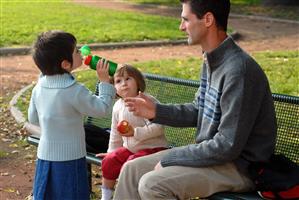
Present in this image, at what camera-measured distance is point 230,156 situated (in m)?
3.48

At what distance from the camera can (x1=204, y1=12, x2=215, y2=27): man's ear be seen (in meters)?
3.56

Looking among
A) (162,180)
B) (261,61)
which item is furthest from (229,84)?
(261,61)

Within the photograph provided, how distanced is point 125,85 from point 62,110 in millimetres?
574

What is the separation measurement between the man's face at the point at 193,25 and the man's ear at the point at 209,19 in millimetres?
21

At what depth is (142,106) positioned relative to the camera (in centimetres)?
385

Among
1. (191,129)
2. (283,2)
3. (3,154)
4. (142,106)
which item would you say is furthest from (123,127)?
(283,2)

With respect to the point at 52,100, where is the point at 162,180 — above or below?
below

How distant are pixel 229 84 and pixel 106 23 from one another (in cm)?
1237

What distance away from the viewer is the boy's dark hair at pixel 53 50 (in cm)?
368

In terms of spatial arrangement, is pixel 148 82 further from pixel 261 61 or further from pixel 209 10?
pixel 261 61

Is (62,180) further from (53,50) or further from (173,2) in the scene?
(173,2)

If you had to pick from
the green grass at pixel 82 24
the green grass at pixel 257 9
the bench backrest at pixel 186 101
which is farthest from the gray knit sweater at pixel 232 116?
the green grass at pixel 257 9

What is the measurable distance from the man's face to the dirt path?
6.96ft

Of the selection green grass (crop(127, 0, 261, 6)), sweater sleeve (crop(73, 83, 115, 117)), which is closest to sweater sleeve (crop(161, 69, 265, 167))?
sweater sleeve (crop(73, 83, 115, 117))
